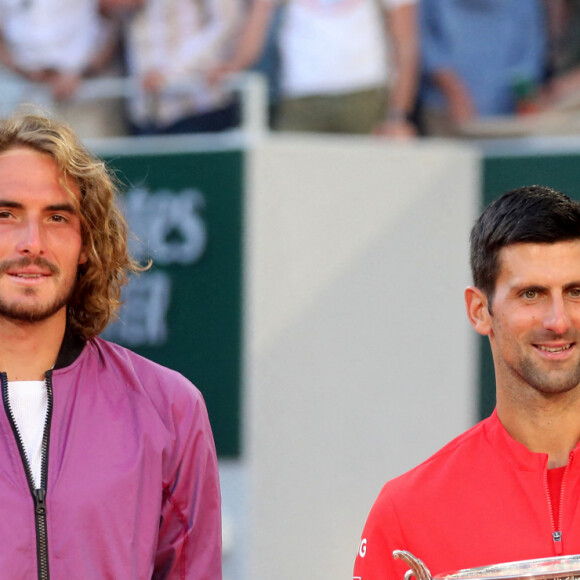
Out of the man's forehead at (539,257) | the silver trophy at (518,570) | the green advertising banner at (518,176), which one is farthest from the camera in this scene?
the green advertising banner at (518,176)

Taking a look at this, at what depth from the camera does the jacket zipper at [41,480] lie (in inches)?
85.7

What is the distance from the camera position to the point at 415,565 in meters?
2.09

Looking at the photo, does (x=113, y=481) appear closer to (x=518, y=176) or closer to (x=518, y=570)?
(x=518, y=570)

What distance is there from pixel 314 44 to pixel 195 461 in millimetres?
4269

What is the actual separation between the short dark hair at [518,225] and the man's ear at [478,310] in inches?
0.6

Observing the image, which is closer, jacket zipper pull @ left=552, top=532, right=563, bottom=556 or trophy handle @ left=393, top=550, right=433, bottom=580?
trophy handle @ left=393, top=550, right=433, bottom=580

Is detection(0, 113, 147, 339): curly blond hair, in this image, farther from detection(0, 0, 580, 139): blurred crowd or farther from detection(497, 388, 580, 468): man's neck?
detection(0, 0, 580, 139): blurred crowd

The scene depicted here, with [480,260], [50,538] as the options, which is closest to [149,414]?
[50,538]

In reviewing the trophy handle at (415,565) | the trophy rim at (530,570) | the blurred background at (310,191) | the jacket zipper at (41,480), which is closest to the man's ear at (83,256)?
the jacket zipper at (41,480)

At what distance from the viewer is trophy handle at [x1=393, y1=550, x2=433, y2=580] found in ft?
6.86

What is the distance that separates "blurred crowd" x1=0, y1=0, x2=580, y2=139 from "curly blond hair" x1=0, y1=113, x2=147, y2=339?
3.86m

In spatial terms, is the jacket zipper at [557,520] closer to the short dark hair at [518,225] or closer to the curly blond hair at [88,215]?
the short dark hair at [518,225]

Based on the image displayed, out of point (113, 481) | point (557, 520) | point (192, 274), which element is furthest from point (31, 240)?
point (192, 274)

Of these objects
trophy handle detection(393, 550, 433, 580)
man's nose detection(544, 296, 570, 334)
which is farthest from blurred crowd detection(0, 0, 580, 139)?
trophy handle detection(393, 550, 433, 580)
